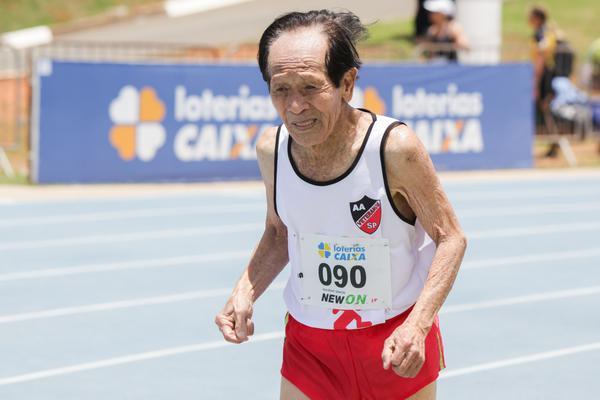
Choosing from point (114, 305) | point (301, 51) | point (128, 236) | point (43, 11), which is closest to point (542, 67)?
point (128, 236)

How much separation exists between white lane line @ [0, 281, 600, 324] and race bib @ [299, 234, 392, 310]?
4.37 meters

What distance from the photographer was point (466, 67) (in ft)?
55.9

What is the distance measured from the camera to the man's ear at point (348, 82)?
3.35 m

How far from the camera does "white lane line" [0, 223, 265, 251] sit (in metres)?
10.6

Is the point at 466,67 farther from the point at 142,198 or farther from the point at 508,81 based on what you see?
the point at 142,198

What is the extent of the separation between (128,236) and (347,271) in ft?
25.7

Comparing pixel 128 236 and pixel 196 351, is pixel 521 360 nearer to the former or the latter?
pixel 196 351

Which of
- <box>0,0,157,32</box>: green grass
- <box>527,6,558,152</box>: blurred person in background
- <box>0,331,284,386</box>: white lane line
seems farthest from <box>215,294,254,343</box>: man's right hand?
<box>0,0,157,32</box>: green grass

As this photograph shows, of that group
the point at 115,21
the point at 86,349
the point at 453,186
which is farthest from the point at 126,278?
the point at 115,21

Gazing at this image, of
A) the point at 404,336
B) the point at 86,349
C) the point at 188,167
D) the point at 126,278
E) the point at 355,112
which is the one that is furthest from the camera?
the point at 188,167

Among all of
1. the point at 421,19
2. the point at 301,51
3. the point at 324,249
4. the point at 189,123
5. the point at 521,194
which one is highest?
the point at 301,51

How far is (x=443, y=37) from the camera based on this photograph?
59.4ft

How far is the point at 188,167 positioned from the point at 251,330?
460 inches

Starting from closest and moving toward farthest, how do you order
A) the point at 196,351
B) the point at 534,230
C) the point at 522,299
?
the point at 196,351 → the point at 522,299 → the point at 534,230
